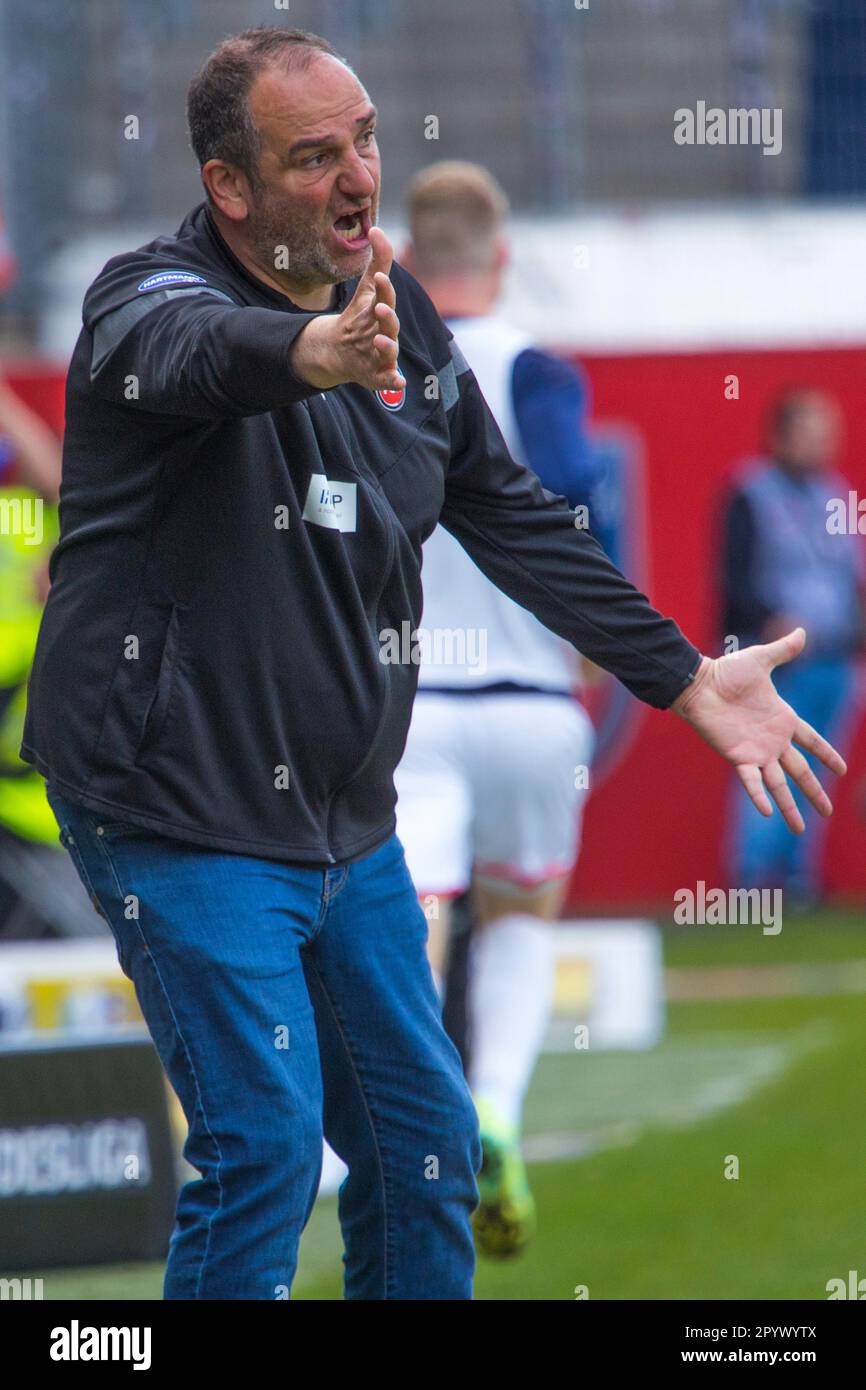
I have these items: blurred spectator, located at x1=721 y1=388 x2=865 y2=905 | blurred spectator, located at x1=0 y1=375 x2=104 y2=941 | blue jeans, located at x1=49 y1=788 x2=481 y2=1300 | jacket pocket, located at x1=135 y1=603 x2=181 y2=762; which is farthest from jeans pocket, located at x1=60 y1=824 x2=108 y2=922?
blurred spectator, located at x1=721 y1=388 x2=865 y2=905

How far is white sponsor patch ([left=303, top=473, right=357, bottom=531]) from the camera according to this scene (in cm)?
288

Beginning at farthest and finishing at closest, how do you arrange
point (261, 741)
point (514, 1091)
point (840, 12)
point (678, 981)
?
point (840, 12) → point (678, 981) → point (514, 1091) → point (261, 741)

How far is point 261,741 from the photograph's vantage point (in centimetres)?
286

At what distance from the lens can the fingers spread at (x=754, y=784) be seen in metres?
3.15

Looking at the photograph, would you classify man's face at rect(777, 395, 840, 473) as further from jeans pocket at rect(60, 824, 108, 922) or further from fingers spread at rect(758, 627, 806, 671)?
jeans pocket at rect(60, 824, 108, 922)

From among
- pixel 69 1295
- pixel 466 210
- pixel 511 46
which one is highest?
pixel 511 46

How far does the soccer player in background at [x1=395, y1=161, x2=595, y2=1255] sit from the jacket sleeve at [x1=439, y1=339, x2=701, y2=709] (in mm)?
1213

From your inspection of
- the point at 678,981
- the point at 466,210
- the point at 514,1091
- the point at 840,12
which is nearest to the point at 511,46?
the point at 840,12

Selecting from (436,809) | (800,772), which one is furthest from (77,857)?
(436,809)

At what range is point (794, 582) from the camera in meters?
9.49

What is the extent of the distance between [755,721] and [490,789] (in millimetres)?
1652

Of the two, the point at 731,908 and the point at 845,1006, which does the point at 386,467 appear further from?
the point at 731,908

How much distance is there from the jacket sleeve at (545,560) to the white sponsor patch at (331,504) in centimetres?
35
